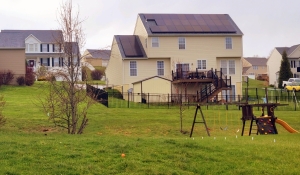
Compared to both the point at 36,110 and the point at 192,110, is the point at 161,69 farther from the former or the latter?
the point at 36,110

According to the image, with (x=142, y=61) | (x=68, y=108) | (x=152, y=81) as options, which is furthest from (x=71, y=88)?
(x=142, y=61)

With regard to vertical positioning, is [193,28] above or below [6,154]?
above

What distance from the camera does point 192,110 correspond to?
31594 millimetres

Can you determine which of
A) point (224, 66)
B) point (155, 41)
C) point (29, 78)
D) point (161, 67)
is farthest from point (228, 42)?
point (29, 78)

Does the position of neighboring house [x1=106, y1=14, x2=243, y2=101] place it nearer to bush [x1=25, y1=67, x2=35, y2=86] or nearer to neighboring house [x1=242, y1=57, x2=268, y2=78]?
bush [x1=25, y1=67, x2=35, y2=86]

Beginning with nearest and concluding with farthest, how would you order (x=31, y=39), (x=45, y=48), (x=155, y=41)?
(x=155, y=41) → (x=31, y=39) → (x=45, y=48)

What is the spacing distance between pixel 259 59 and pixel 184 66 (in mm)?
68911

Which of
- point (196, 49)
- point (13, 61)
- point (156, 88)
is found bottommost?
point (156, 88)

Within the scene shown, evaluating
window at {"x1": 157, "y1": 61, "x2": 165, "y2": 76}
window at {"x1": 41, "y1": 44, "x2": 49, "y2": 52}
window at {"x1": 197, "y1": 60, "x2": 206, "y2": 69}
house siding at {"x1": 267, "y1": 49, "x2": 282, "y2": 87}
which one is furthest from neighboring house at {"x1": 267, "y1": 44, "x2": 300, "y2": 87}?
window at {"x1": 41, "y1": 44, "x2": 49, "y2": 52}

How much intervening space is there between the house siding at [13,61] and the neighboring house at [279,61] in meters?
41.1

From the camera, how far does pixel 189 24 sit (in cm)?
4603

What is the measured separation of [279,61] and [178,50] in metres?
38.3

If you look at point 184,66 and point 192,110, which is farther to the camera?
point 184,66

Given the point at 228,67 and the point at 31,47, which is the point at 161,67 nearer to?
the point at 228,67
